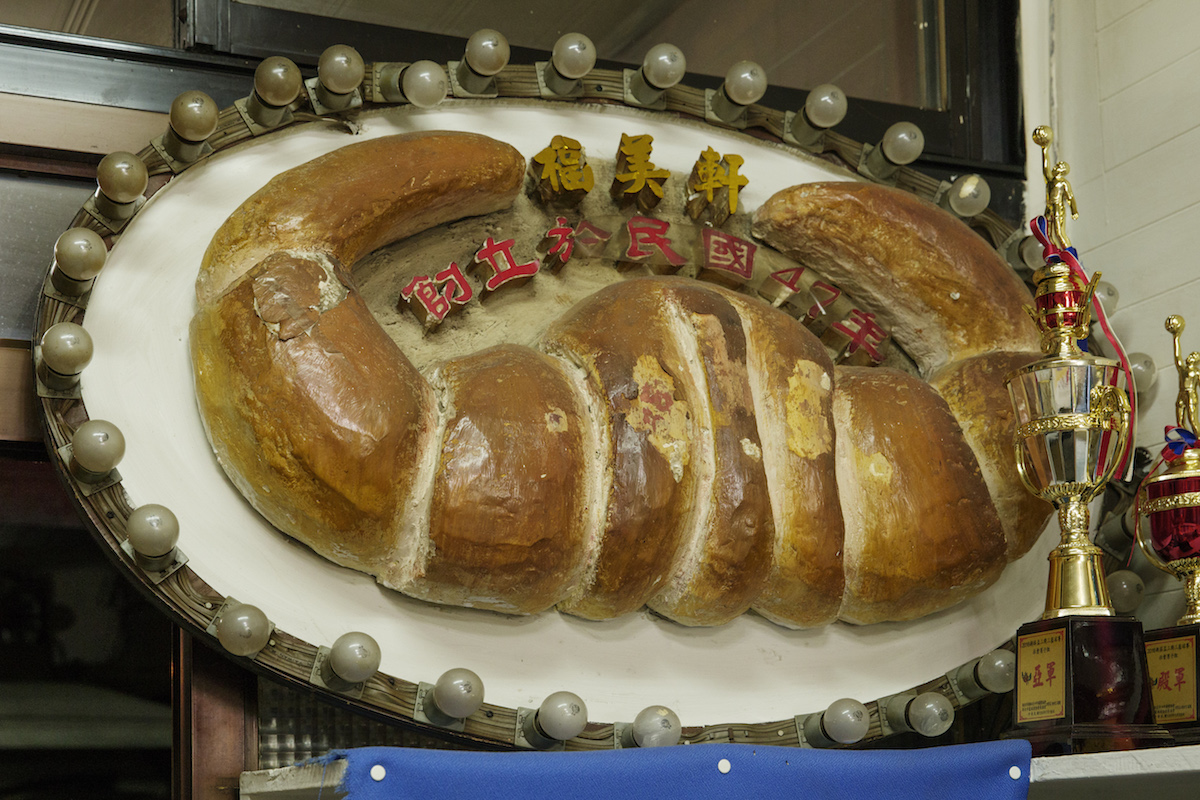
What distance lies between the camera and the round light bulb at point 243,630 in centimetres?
101

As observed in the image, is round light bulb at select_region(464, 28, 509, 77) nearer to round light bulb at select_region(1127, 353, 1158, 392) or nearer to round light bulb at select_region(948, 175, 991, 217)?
round light bulb at select_region(948, 175, 991, 217)

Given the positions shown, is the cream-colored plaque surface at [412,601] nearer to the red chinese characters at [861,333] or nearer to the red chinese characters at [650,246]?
the red chinese characters at [650,246]

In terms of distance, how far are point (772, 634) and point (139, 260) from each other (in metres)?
0.77

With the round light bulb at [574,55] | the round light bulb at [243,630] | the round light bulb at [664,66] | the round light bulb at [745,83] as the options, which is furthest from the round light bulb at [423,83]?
the round light bulb at [243,630]

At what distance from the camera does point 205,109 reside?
1116mm

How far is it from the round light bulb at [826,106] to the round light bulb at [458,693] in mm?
799

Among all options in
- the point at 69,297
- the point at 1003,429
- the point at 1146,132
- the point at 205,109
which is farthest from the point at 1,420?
the point at 1146,132

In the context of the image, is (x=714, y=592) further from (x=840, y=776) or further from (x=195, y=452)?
(x=195, y=452)

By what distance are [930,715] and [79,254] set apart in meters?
0.95

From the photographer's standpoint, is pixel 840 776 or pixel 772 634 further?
pixel 772 634

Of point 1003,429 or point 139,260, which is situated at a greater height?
point 139,260

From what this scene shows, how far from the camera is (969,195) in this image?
1.46 metres

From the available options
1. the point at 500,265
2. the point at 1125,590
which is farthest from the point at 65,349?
the point at 1125,590

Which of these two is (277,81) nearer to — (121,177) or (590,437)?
(121,177)
